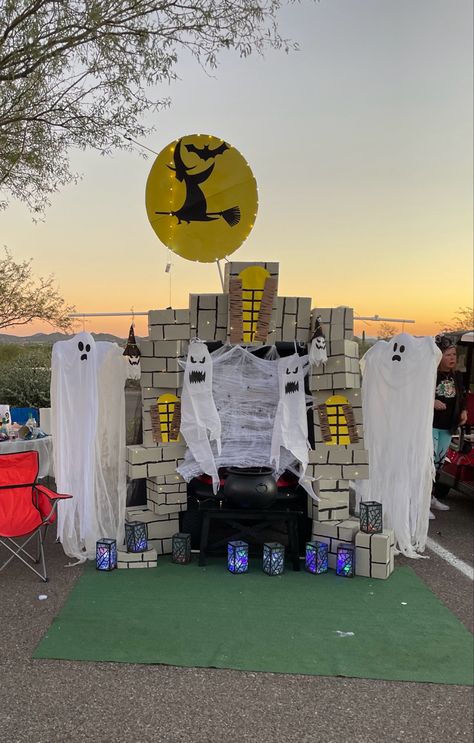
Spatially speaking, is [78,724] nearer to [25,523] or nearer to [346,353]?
[25,523]

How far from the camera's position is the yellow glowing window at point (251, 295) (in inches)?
174

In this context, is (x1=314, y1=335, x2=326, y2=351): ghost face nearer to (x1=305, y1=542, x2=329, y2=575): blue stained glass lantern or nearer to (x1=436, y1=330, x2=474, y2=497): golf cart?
(x1=305, y1=542, x2=329, y2=575): blue stained glass lantern

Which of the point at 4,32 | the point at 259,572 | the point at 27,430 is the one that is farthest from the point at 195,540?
the point at 4,32

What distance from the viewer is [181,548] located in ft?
14.4

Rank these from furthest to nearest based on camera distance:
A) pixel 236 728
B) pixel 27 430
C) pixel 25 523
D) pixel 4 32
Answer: pixel 4 32 < pixel 27 430 < pixel 25 523 < pixel 236 728

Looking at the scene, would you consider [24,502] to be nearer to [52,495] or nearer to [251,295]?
[52,495]

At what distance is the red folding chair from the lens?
13.4 ft

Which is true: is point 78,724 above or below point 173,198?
below

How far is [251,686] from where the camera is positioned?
110 inches

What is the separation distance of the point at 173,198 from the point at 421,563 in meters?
3.72

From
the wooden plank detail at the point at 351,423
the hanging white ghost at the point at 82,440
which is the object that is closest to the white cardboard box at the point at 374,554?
the wooden plank detail at the point at 351,423

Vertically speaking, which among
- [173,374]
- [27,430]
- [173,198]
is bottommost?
[27,430]

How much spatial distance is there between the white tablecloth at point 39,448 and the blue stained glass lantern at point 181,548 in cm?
170

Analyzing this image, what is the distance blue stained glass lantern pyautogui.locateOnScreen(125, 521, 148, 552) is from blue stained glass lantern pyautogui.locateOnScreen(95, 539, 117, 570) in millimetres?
144
